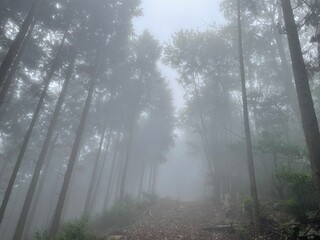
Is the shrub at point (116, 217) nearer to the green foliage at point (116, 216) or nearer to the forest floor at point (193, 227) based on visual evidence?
the green foliage at point (116, 216)

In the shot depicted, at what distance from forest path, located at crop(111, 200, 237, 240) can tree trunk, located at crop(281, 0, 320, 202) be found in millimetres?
5559

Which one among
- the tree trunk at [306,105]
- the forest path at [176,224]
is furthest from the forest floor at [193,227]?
the tree trunk at [306,105]

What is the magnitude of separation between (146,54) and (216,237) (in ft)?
64.4

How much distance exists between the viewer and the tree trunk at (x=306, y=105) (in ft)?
22.6

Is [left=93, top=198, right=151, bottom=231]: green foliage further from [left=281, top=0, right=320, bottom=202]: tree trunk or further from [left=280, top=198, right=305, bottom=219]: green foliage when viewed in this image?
[left=281, top=0, right=320, bottom=202]: tree trunk

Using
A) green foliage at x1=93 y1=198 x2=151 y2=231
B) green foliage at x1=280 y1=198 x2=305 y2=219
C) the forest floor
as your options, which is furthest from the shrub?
green foliage at x1=280 y1=198 x2=305 y2=219

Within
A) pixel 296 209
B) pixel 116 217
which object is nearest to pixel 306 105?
pixel 296 209

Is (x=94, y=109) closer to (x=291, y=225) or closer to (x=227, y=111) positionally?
(x=227, y=111)

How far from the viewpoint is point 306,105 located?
24.1ft

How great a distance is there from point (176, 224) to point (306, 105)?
34.0 ft

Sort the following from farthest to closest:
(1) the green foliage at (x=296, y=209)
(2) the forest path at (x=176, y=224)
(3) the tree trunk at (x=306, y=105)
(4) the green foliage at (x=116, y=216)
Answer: (4) the green foliage at (x=116, y=216) < (2) the forest path at (x=176, y=224) < (1) the green foliage at (x=296, y=209) < (3) the tree trunk at (x=306, y=105)

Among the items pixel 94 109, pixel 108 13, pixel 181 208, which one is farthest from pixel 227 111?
pixel 108 13

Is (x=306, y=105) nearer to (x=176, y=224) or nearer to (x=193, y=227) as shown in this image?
(x=193, y=227)

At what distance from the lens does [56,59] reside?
16.5 metres
